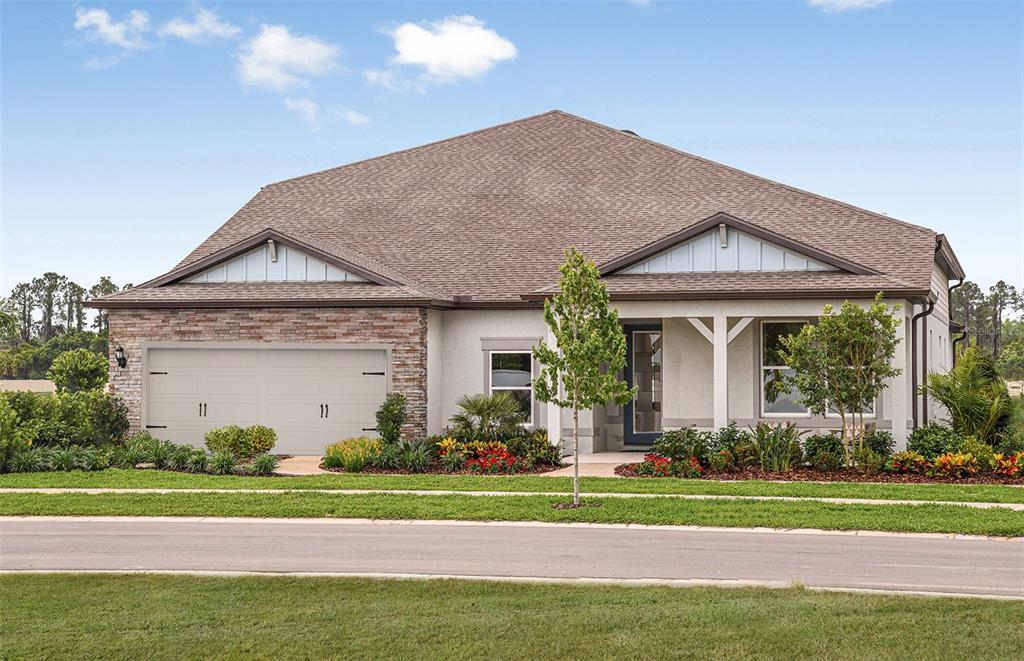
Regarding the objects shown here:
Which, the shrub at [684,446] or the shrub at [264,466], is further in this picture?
the shrub at [684,446]

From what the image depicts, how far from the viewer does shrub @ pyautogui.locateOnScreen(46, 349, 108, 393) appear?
107 feet

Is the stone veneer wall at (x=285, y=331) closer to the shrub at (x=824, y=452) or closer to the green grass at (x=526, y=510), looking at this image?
the green grass at (x=526, y=510)

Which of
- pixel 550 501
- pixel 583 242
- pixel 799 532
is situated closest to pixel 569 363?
pixel 550 501

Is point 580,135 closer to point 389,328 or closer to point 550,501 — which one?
point 389,328

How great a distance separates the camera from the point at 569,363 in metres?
16.3

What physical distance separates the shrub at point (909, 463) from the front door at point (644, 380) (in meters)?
5.86

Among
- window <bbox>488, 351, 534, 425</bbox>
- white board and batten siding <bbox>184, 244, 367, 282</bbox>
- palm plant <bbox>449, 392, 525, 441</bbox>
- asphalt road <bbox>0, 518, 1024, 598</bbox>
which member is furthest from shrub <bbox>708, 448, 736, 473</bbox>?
white board and batten siding <bbox>184, 244, 367, 282</bbox>

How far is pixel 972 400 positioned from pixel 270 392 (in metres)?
13.8

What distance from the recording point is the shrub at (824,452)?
787 inches

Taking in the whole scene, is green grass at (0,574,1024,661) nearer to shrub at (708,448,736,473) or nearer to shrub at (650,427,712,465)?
shrub at (708,448,736,473)

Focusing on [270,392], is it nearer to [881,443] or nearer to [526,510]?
[526,510]

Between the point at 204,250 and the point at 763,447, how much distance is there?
1470 centimetres

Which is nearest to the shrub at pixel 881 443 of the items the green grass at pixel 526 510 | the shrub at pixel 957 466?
the shrub at pixel 957 466

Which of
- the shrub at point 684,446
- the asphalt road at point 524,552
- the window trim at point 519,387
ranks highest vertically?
the window trim at point 519,387
